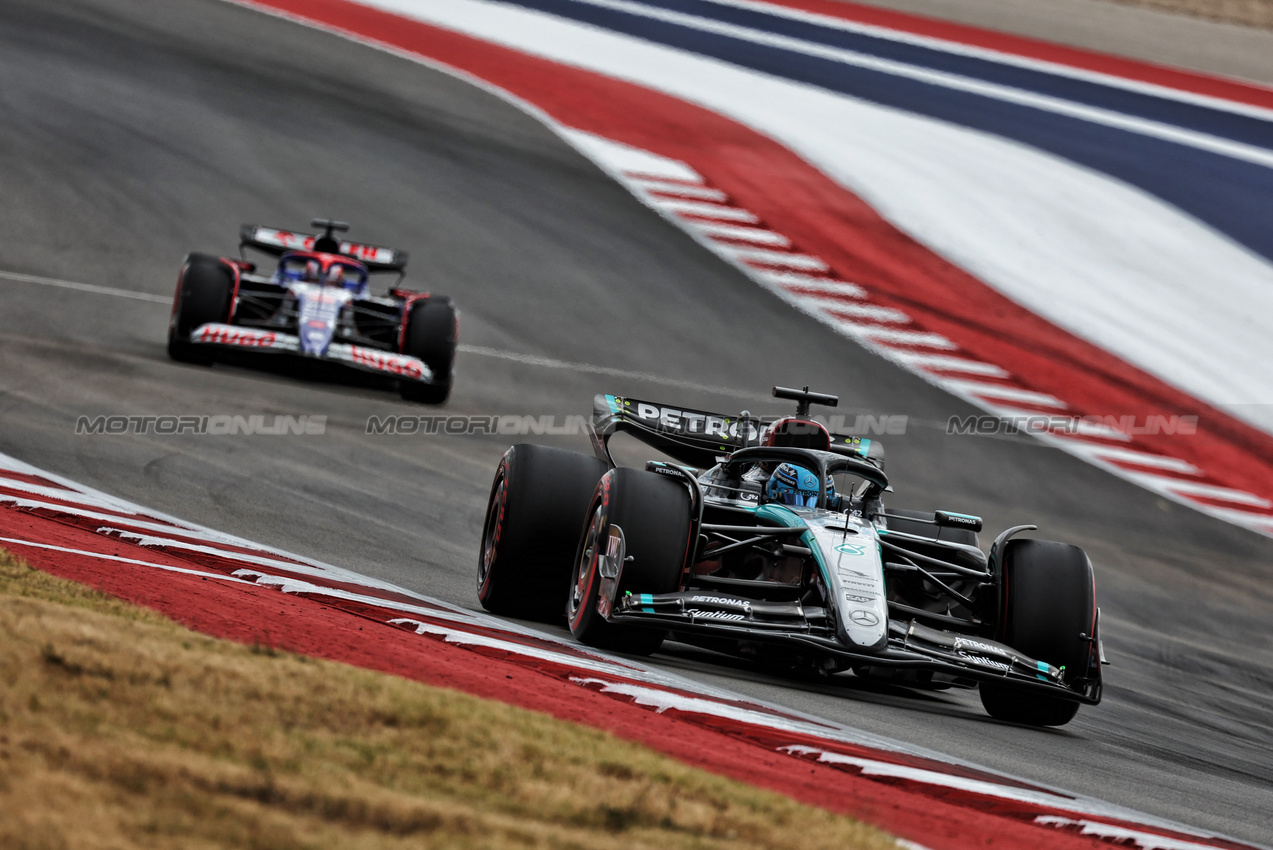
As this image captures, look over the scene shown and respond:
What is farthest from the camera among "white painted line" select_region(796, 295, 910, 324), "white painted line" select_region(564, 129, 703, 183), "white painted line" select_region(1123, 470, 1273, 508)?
"white painted line" select_region(564, 129, 703, 183)

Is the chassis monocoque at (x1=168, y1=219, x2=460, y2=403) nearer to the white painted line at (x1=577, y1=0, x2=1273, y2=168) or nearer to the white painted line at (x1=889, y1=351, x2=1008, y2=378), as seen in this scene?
the white painted line at (x1=889, y1=351, x2=1008, y2=378)

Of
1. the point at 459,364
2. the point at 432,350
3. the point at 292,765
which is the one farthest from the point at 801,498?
the point at 459,364

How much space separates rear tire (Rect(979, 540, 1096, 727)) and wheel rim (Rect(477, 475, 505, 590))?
2777mm

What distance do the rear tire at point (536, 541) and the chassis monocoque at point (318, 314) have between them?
295 inches

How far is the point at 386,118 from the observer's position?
2609 cm

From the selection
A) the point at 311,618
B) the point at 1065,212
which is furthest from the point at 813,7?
the point at 311,618

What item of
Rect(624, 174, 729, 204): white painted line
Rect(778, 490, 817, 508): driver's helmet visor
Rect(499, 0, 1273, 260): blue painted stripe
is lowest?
Rect(778, 490, 817, 508): driver's helmet visor

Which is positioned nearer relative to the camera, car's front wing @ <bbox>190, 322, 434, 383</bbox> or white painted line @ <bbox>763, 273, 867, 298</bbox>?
car's front wing @ <bbox>190, 322, 434, 383</bbox>

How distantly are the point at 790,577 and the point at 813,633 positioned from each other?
2.63 ft

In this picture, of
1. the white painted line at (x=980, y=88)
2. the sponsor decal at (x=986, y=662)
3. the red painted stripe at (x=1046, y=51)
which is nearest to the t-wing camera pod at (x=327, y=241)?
the sponsor decal at (x=986, y=662)

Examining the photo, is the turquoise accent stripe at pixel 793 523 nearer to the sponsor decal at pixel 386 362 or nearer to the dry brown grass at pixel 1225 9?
the sponsor decal at pixel 386 362

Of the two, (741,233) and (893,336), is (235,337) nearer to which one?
(893,336)

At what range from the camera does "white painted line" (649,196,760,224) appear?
24156mm

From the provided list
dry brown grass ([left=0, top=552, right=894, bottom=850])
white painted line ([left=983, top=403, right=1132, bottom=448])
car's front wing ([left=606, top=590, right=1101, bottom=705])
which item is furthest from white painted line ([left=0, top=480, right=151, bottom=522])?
white painted line ([left=983, top=403, right=1132, bottom=448])
